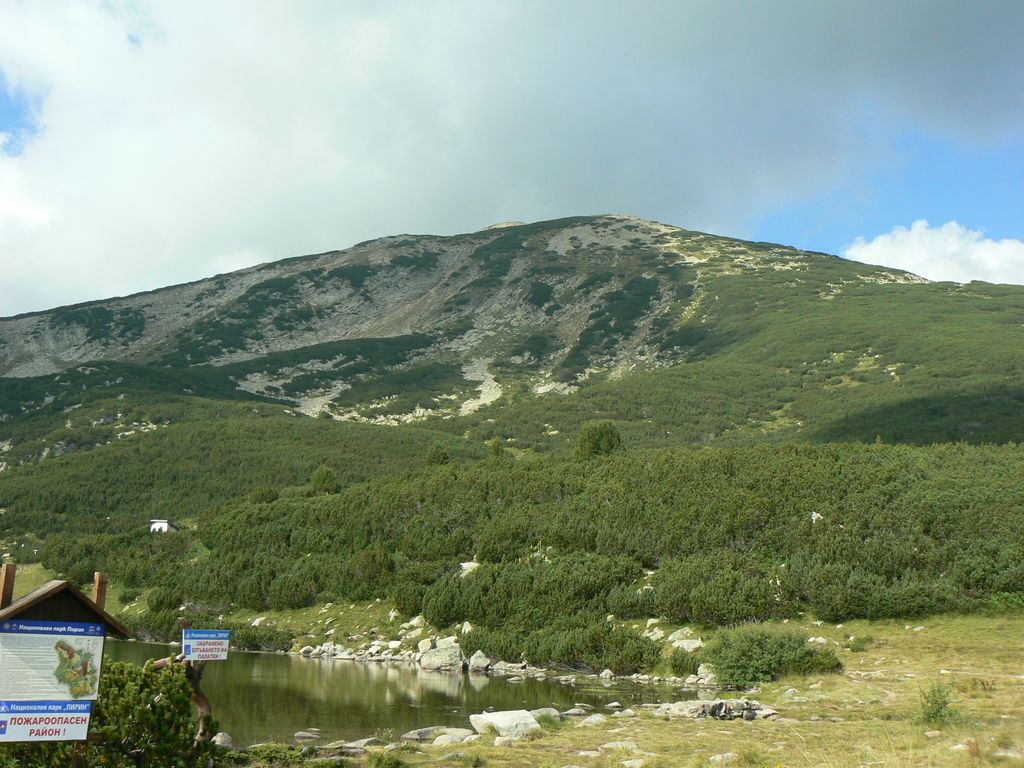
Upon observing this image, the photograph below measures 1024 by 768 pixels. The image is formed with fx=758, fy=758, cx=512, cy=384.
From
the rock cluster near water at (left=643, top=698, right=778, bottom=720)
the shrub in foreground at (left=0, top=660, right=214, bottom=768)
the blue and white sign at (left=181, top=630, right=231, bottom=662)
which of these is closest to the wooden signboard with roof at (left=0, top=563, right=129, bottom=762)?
the shrub in foreground at (left=0, top=660, right=214, bottom=768)

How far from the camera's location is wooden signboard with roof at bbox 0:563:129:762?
7008 mm

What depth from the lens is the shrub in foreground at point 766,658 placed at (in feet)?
60.5

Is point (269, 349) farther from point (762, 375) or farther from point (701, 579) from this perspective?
point (701, 579)

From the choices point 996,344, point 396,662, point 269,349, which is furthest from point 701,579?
point 269,349

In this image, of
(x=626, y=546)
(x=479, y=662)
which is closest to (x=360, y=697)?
(x=479, y=662)

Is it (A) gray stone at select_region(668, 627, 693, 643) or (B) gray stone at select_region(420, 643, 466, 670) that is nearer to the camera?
(A) gray stone at select_region(668, 627, 693, 643)

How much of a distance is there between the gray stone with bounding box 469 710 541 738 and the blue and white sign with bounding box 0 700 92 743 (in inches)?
281

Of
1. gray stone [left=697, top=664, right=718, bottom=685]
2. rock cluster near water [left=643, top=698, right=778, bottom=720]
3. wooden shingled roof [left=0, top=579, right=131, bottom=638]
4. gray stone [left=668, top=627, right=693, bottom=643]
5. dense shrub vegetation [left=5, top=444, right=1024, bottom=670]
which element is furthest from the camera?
dense shrub vegetation [left=5, top=444, right=1024, bottom=670]

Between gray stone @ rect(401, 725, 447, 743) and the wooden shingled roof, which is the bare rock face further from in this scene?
the wooden shingled roof

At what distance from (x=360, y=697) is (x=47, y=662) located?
12574mm

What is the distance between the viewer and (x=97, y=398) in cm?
8419

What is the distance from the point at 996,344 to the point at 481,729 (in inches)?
3356

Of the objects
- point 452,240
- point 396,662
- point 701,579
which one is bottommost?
point 396,662

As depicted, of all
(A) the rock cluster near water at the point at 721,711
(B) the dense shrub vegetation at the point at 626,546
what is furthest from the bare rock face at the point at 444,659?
(A) the rock cluster near water at the point at 721,711
